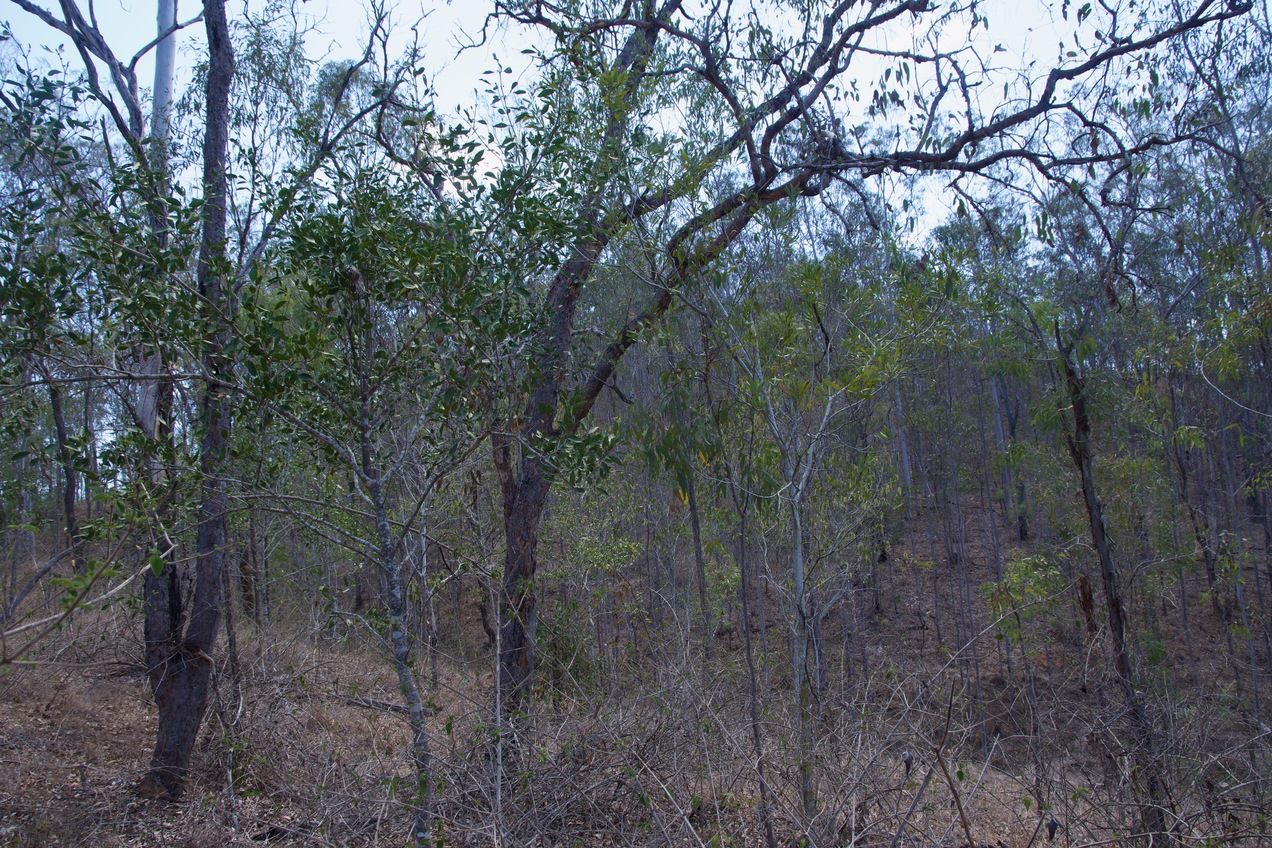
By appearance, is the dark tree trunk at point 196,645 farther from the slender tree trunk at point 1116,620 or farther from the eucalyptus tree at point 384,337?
the slender tree trunk at point 1116,620

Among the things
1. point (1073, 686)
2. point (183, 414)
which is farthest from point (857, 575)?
point (183, 414)

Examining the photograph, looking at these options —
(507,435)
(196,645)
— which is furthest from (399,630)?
(196,645)

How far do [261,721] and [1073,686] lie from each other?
13115mm

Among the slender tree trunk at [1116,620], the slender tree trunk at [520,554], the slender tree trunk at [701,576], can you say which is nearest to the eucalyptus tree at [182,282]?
the slender tree trunk at [520,554]

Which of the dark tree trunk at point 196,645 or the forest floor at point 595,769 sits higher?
the dark tree trunk at point 196,645

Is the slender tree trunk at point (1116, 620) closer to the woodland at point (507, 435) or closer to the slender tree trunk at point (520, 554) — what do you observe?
the woodland at point (507, 435)

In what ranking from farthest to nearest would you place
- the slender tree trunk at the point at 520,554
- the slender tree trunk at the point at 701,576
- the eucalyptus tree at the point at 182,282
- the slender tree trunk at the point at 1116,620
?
1. the slender tree trunk at the point at 701,576
2. the slender tree trunk at the point at 520,554
3. the slender tree trunk at the point at 1116,620
4. the eucalyptus tree at the point at 182,282

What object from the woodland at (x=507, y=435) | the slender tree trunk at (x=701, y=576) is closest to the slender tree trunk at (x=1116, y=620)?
the woodland at (x=507, y=435)

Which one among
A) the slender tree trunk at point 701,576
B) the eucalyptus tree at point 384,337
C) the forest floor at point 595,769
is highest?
the eucalyptus tree at point 384,337

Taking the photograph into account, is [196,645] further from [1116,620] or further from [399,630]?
[1116,620]

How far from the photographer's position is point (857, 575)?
Result: 13.6 metres

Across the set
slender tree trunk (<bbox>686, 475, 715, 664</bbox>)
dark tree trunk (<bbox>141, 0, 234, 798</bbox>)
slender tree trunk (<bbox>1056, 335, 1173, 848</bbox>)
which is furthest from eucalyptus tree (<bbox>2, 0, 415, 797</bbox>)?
slender tree trunk (<bbox>1056, 335, 1173, 848</bbox>)

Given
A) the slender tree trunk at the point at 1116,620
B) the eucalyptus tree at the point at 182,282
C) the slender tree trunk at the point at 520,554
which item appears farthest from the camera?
the slender tree trunk at the point at 520,554

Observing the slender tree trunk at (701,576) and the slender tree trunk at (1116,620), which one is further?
the slender tree trunk at (701,576)
